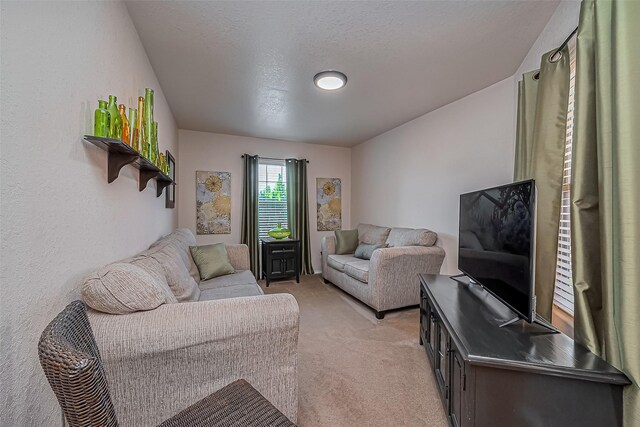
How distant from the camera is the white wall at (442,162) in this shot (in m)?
2.61

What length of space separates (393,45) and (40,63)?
1.99m

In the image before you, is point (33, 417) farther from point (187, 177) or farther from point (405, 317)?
point (187, 177)

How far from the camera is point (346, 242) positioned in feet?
14.0

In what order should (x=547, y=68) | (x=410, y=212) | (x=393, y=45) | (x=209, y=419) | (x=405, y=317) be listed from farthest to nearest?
(x=410, y=212)
(x=405, y=317)
(x=393, y=45)
(x=547, y=68)
(x=209, y=419)

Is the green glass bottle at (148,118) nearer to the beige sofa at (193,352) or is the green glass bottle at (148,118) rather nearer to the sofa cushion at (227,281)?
the beige sofa at (193,352)

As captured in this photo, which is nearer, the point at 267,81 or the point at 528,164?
the point at 528,164

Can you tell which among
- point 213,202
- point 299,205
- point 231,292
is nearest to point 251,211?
point 213,202

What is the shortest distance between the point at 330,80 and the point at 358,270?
211 centimetres

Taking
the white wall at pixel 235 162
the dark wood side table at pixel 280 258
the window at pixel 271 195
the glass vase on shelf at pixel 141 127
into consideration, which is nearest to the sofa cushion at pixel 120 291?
the glass vase on shelf at pixel 141 127

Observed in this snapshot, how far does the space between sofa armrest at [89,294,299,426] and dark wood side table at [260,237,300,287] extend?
2.94 m

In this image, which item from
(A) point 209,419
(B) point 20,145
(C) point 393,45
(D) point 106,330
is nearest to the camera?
(B) point 20,145

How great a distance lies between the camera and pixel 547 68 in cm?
162

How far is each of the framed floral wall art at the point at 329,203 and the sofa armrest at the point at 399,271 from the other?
2177 millimetres

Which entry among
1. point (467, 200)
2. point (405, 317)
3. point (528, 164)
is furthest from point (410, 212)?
point (528, 164)
